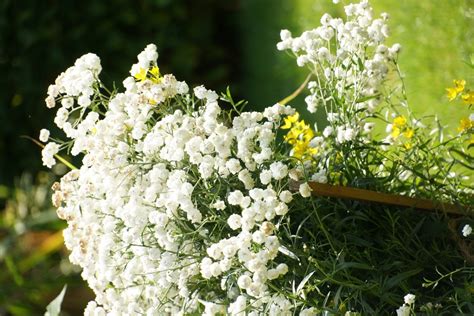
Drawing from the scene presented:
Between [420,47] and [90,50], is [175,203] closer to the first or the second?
[420,47]

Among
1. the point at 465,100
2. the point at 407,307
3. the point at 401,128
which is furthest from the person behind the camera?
the point at 401,128

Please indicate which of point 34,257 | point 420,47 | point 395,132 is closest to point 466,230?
point 395,132

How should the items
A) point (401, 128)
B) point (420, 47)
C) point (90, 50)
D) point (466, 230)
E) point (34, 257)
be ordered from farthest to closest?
point (90, 50)
point (34, 257)
point (420, 47)
point (401, 128)
point (466, 230)

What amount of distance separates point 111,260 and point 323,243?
0.33m

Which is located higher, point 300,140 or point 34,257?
point 34,257

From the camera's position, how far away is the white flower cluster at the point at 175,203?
122 cm

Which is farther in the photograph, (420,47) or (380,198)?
(420,47)

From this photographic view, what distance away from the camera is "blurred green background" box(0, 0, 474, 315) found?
3158 millimetres

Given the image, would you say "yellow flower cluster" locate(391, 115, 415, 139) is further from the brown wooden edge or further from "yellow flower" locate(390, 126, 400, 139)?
the brown wooden edge

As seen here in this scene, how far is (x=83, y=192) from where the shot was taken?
4.55 ft

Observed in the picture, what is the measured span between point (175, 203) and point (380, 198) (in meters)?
0.32

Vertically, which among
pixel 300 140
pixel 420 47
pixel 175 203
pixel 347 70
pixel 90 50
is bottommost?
→ pixel 175 203

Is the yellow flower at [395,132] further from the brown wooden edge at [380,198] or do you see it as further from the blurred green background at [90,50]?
the blurred green background at [90,50]

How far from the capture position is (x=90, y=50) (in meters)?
3.88
